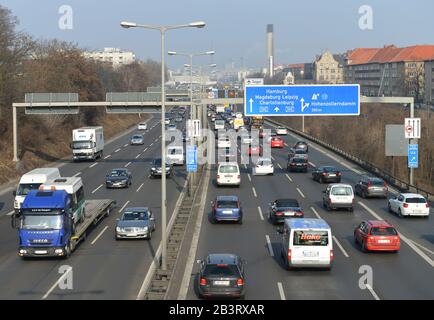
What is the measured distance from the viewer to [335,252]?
26641 mm

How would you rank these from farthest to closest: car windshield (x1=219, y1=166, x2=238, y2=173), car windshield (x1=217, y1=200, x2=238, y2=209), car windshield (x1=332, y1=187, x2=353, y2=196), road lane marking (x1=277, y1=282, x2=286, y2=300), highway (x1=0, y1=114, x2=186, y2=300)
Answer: car windshield (x1=219, y1=166, x2=238, y2=173), car windshield (x1=332, y1=187, x2=353, y2=196), car windshield (x1=217, y1=200, x2=238, y2=209), highway (x1=0, y1=114, x2=186, y2=300), road lane marking (x1=277, y1=282, x2=286, y2=300)

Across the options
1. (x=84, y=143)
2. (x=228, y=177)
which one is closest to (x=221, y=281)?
(x=228, y=177)

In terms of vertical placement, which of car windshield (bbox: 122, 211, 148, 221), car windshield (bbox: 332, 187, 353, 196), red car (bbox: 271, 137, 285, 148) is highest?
red car (bbox: 271, 137, 285, 148)

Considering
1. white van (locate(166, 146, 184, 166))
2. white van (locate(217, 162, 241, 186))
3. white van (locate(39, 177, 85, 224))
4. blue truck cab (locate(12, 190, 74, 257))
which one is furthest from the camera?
white van (locate(166, 146, 184, 166))

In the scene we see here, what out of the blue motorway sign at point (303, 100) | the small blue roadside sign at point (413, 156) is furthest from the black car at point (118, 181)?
the small blue roadside sign at point (413, 156)

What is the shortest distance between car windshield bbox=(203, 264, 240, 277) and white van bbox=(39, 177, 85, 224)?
9120 millimetres

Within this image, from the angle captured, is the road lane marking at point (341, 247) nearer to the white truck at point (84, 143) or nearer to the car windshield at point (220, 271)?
the car windshield at point (220, 271)

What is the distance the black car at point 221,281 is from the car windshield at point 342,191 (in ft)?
56.9

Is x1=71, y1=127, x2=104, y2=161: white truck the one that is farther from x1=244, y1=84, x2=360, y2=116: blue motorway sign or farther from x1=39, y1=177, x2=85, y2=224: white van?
x1=39, y1=177, x2=85, y2=224: white van

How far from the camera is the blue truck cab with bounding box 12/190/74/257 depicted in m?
24.8

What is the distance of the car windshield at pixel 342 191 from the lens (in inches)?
1420

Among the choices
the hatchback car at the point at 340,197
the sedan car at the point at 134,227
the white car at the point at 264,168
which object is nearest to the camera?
the sedan car at the point at 134,227

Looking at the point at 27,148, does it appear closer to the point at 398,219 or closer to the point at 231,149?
the point at 231,149

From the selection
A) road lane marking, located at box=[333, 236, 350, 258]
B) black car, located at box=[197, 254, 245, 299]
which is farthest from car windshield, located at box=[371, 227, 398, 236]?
black car, located at box=[197, 254, 245, 299]
